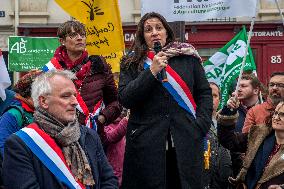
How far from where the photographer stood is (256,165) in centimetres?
586

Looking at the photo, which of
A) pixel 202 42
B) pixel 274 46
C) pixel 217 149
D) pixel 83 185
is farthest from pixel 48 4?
pixel 83 185

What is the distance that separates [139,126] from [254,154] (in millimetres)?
1024

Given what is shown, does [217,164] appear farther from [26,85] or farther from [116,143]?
[26,85]

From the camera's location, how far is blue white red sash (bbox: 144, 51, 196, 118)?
545cm

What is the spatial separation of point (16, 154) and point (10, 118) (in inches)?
42.5

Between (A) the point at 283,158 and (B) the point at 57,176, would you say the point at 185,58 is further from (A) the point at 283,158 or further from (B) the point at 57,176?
(B) the point at 57,176

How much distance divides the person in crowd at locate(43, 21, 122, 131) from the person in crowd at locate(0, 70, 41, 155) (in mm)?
375

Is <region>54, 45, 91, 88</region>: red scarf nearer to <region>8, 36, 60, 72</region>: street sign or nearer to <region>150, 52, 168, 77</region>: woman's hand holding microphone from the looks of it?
<region>150, 52, 168, 77</region>: woman's hand holding microphone

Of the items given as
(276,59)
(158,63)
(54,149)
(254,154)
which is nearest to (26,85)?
(158,63)

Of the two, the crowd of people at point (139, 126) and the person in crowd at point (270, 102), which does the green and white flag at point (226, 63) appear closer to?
→ the person in crowd at point (270, 102)

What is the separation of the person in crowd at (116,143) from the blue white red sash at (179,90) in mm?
1478

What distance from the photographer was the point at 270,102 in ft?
21.7

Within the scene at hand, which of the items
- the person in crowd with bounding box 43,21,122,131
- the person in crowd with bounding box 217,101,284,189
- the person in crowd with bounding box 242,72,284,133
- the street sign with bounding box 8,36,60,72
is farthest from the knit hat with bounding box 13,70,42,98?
the street sign with bounding box 8,36,60,72

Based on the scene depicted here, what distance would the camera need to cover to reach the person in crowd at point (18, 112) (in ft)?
18.1
